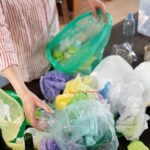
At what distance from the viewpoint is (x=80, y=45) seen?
3.58 ft

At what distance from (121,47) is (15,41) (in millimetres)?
425

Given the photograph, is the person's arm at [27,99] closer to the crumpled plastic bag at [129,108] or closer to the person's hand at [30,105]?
the person's hand at [30,105]

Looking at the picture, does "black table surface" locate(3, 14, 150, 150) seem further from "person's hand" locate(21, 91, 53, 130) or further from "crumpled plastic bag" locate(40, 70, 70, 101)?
"person's hand" locate(21, 91, 53, 130)

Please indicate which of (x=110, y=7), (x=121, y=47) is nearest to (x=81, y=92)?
(x=121, y=47)

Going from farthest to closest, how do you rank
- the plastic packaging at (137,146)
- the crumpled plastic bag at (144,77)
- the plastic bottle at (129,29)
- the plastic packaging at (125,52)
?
the plastic bottle at (129,29), the plastic packaging at (125,52), the crumpled plastic bag at (144,77), the plastic packaging at (137,146)

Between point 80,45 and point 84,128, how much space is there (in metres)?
0.44

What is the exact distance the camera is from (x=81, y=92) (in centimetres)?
84

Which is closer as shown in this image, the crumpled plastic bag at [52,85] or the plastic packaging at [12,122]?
the plastic packaging at [12,122]

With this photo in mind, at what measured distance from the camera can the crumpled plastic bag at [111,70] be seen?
0.97 meters

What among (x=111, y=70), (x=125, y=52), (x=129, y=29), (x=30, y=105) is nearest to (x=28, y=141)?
(x=30, y=105)

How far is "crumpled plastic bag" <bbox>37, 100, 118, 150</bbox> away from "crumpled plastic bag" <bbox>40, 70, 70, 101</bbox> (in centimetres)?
17

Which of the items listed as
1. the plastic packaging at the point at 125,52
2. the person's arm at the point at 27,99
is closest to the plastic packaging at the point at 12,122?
the person's arm at the point at 27,99

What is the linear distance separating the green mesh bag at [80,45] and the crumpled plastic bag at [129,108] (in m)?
0.16

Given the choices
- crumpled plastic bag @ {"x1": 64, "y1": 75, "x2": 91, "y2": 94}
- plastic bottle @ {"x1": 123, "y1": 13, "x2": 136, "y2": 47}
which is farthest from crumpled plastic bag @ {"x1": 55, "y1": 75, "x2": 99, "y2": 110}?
plastic bottle @ {"x1": 123, "y1": 13, "x2": 136, "y2": 47}
